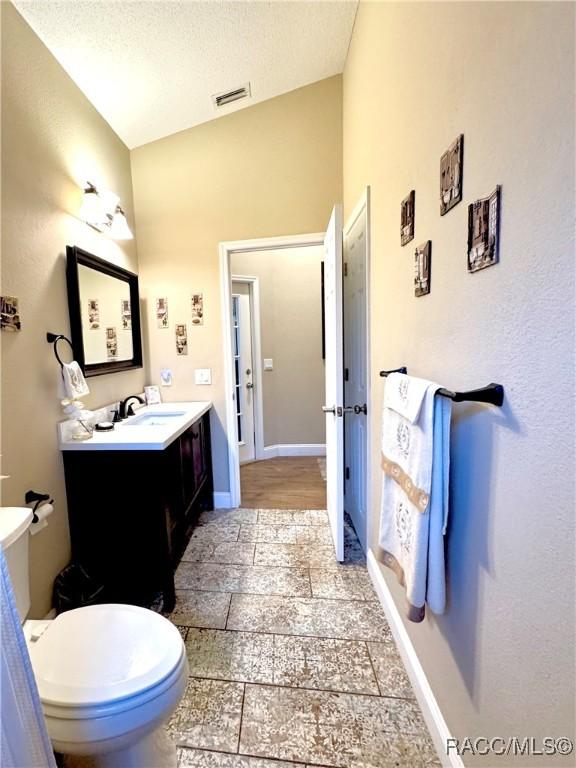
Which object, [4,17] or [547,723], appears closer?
[547,723]

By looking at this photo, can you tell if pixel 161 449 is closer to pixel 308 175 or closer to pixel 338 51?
pixel 308 175

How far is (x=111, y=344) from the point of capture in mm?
2166

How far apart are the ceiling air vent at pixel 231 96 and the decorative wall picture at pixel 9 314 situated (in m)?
1.84

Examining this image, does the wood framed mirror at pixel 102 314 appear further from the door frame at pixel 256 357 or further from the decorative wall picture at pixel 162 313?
the door frame at pixel 256 357

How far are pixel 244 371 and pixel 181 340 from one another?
1.22m

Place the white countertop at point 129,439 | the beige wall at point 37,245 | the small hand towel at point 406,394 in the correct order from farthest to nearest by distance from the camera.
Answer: the white countertop at point 129,439 → the beige wall at point 37,245 → the small hand towel at point 406,394

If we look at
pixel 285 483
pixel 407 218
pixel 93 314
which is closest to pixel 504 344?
pixel 407 218

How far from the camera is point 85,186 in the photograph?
72.0 inches

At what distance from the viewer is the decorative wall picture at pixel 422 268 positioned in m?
1.10

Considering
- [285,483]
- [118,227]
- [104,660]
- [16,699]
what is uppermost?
[118,227]

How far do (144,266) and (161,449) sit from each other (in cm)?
162

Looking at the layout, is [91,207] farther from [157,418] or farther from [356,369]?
[356,369]

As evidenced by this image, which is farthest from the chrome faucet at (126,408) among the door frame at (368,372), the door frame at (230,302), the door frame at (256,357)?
the door frame at (256,357)

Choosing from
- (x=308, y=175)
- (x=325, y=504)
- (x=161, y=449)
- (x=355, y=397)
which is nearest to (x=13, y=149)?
(x=161, y=449)
